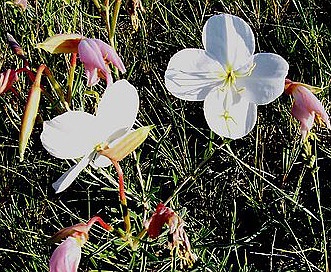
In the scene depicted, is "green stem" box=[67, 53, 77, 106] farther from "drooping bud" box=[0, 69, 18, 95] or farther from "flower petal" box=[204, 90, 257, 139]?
"flower petal" box=[204, 90, 257, 139]

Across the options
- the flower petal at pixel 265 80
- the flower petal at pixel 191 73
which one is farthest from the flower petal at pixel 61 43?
the flower petal at pixel 265 80

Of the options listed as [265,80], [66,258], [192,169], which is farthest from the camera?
[192,169]

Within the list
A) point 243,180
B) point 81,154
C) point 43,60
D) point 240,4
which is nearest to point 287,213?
point 243,180

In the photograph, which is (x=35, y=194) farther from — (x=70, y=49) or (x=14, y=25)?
(x=70, y=49)

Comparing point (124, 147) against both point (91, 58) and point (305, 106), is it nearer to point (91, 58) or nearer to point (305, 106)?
point (91, 58)

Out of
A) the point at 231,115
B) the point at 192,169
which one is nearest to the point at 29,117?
the point at 231,115

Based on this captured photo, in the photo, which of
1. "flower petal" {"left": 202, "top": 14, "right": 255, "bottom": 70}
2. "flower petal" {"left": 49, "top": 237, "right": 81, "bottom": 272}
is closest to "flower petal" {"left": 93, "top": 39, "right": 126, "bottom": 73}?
"flower petal" {"left": 202, "top": 14, "right": 255, "bottom": 70}

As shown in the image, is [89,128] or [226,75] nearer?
[89,128]

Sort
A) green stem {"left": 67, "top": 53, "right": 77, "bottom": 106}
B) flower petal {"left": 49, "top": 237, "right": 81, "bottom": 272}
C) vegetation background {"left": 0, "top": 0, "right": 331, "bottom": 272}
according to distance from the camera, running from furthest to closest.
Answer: vegetation background {"left": 0, "top": 0, "right": 331, "bottom": 272}, green stem {"left": 67, "top": 53, "right": 77, "bottom": 106}, flower petal {"left": 49, "top": 237, "right": 81, "bottom": 272}
